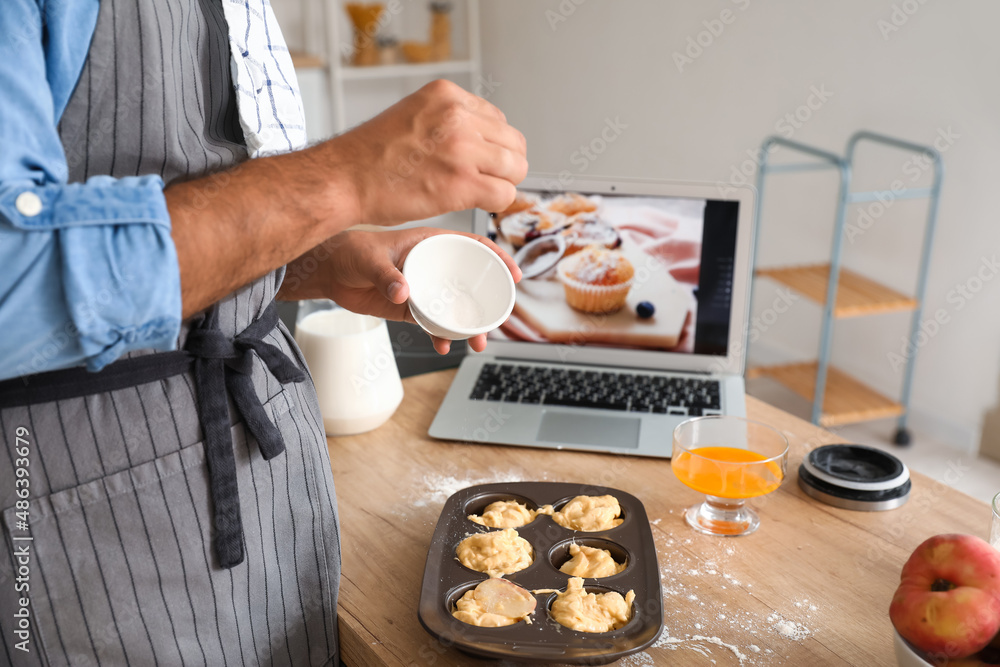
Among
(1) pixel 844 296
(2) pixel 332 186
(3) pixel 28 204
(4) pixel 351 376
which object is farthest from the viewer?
(1) pixel 844 296

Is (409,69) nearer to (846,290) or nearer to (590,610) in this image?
(846,290)

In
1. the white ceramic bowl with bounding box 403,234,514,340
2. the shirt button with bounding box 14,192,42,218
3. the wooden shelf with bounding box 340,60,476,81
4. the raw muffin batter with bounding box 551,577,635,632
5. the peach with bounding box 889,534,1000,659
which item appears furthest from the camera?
the wooden shelf with bounding box 340,60,476,81

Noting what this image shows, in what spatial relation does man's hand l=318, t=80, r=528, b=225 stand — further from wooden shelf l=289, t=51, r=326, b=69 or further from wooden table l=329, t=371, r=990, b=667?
wooden shelf l=289, t=51, r=326, b=69

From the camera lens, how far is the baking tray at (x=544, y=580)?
2.38 ft

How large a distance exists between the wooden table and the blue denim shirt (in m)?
0.42

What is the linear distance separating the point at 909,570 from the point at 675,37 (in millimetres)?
2814

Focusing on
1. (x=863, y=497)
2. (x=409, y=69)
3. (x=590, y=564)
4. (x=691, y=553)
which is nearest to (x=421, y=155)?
(x=590, y=564)

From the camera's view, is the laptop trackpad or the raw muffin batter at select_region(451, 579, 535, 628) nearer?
the raw muffin batter at select_region(451, 579, 535, 628)

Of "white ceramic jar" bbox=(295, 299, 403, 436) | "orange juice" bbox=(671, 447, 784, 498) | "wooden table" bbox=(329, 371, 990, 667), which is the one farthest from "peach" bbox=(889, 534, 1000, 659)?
"white ceramic jar" bbox=(295, 299, 403, 436)

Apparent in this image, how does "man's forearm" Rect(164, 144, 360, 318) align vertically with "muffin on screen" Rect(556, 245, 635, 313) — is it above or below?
above

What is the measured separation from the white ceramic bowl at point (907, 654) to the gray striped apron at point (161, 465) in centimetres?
55

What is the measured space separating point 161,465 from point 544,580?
0.38m

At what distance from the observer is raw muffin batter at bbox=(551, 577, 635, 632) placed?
0.75 m

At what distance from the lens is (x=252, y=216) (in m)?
0.62
